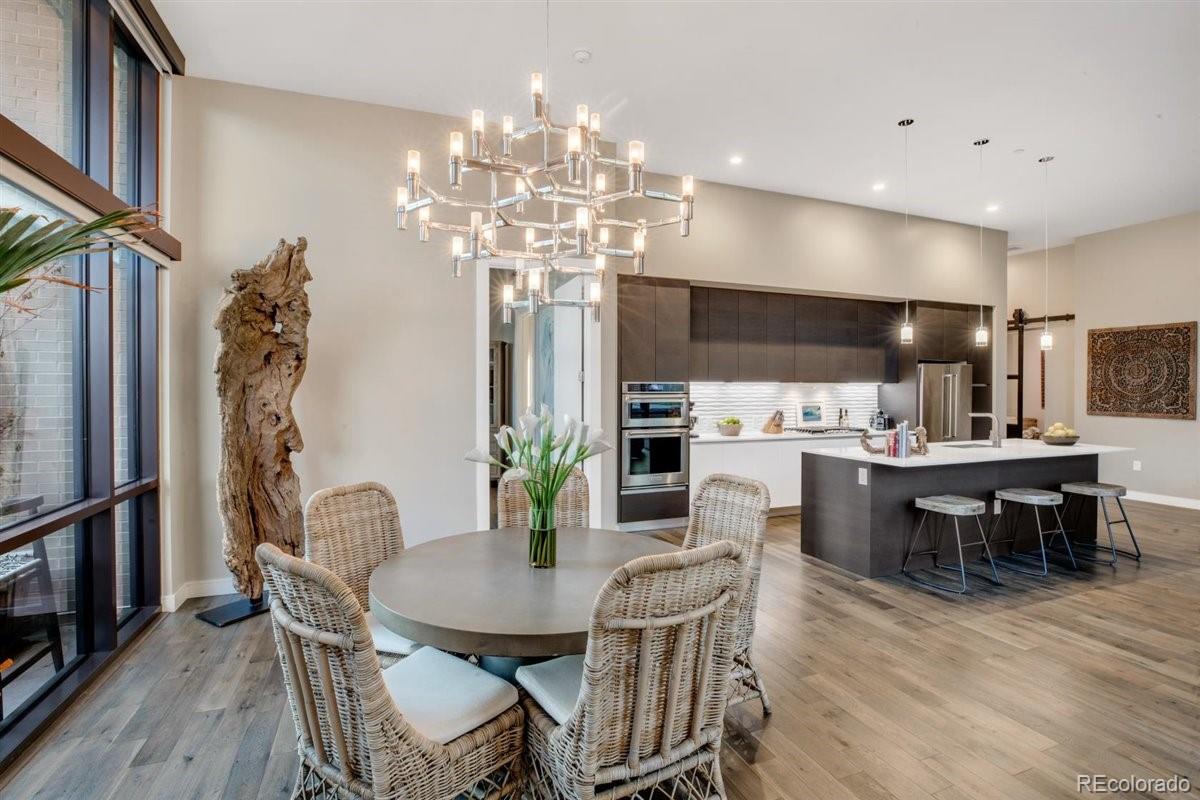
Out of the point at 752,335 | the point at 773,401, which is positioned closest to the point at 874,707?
the point at 752,335

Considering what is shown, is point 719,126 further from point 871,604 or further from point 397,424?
point 871,604

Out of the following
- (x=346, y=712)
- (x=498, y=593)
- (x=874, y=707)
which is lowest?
(x=874, y=707)

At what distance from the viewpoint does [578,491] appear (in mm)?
2871

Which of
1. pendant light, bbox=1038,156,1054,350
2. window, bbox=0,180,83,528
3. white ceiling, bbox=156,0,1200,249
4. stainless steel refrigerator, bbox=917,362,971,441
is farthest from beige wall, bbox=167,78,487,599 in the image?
stainless steel refrigerator, bbox=917,362,971,441

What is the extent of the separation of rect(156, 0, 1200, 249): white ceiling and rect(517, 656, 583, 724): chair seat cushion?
3098 millimetres

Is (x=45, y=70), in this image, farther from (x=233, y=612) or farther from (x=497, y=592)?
(x=497, y=592)

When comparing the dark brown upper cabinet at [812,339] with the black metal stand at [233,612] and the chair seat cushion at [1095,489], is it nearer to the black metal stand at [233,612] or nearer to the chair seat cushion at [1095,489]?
the chair seat cushion at [1095,489]

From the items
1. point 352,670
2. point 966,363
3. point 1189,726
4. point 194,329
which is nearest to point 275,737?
point 352,670

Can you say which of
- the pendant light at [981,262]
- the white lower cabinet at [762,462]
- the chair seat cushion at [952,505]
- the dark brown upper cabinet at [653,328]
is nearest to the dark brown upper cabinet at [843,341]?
the white lower cabinet at [762,462]

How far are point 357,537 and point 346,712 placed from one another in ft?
3.33

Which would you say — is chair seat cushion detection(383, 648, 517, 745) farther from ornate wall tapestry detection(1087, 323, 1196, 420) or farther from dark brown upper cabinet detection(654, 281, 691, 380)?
ornate wall tapestry detection(1087, 323, 1196, 420)

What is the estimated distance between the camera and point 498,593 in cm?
177

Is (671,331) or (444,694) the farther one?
(671,331)

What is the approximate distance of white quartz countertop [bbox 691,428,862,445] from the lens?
18.5ft
